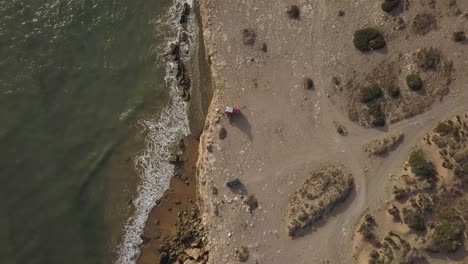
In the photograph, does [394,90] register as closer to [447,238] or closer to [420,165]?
[420,165]

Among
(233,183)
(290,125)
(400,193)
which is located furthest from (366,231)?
(233,183)

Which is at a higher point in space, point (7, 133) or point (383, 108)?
point (383, 108)

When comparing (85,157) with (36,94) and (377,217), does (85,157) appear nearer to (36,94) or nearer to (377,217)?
(36,94)

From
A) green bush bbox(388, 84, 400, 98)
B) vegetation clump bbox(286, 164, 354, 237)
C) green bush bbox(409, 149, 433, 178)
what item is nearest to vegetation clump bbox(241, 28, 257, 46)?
green bush bbox(388, 84, 400, 98)

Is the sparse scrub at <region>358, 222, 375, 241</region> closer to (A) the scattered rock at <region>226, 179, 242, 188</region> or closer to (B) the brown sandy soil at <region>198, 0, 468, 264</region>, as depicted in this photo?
(B) the brown sandy soil at <region>198, 0, 468, 264</region>

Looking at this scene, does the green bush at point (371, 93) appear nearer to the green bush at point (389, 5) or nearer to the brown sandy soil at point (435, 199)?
the brown sandy soil at point (435, 199)

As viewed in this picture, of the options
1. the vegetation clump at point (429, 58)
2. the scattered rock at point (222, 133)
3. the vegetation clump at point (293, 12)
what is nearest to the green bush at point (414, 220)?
the vegetation clump at point (429, 58)

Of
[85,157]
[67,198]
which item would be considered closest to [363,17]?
[85,157]
